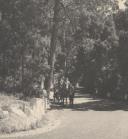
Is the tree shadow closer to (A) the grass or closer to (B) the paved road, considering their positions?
(B) the paved road

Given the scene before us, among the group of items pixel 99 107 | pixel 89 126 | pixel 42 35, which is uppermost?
pixel 42 35

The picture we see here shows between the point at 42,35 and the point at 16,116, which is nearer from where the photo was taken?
the point at 16,116

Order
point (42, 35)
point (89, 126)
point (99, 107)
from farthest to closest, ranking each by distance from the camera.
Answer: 1. point (99, 107)
2. point (42, 35)
3. point (89, 126)

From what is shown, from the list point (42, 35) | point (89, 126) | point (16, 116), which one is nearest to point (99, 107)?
point (42, 35)

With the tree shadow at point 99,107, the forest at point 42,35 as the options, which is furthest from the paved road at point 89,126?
the forest at point 42,35

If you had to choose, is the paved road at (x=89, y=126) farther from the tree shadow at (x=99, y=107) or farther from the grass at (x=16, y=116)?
the tree shadow at (x=99, y=107)

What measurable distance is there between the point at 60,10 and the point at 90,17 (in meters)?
2.42

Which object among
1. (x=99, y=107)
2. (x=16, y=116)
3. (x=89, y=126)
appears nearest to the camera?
(x=16, y=116)

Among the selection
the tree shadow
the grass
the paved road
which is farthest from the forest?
the grass

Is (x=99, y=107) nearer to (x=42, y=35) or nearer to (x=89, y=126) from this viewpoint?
(x=42, y=35)

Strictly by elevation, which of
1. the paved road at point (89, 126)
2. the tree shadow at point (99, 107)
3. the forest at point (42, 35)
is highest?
the forest at point (42, 35)

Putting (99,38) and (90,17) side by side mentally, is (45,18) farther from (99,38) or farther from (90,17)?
(99,38)

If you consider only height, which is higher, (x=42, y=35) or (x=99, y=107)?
(x=42, y=35)

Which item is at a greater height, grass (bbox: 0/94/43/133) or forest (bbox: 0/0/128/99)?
forest (bbox: 0/0/128/99)
